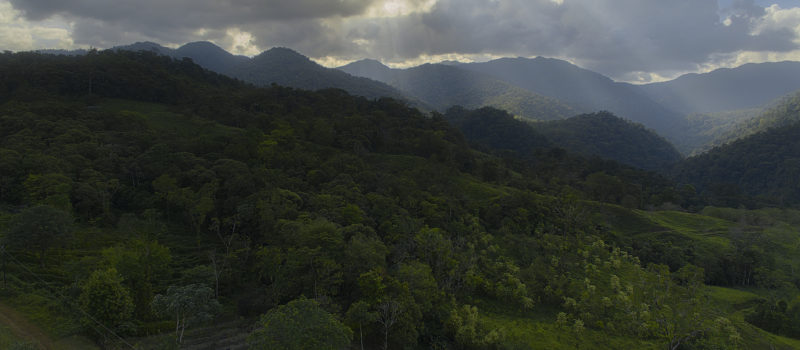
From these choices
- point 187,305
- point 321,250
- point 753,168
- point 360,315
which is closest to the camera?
point 187,305

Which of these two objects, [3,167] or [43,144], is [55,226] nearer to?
[3,167]

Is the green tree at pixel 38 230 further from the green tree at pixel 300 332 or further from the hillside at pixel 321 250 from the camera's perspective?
the green tree at pixel 300 332

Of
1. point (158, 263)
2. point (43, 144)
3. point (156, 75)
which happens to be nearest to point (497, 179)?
point (158, 263)

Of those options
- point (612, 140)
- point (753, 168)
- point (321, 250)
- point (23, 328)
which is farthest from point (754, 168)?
point (23, 328)

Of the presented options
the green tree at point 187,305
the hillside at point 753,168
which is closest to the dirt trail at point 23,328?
the green tree at point 187,305

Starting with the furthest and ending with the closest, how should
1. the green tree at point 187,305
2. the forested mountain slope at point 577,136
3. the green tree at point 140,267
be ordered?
the forested mountain slope at point 577,136, the green tree at point 140,267, the green tree at point 187,305

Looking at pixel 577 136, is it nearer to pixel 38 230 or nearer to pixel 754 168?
pixel 754 168
